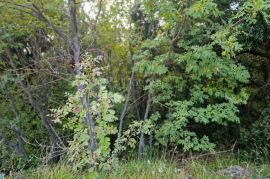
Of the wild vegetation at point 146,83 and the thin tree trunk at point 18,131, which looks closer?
the wild vegetation at point 146,83

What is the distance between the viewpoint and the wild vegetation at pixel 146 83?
3.61 m

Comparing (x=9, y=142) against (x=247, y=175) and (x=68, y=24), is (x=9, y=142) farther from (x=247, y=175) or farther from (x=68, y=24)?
(x=247, y=175)

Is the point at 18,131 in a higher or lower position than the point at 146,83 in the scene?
lower

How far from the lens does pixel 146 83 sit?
243 inches

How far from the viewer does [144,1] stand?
4.53m

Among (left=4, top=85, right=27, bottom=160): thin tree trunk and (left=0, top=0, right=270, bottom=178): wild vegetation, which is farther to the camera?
(left=4, top=85, right=27, bottom=160): thin tree trunk

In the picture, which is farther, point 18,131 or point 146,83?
point 18,131

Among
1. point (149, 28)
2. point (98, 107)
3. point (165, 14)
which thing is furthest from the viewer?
point (149, 28)

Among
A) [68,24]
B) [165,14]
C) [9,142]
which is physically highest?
[68,24]

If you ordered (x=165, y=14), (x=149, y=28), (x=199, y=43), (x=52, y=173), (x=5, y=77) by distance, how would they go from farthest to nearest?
(x=149, y=28) < (x=5, y=77) < (x=199, y=43) < (x=165, y=14) < (x=52, y=173)

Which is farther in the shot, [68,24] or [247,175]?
[68,24]

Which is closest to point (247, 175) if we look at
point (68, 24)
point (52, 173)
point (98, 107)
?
point (98, 107)

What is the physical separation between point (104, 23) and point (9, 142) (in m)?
3.46

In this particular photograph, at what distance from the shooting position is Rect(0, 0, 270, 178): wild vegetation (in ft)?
11.8
